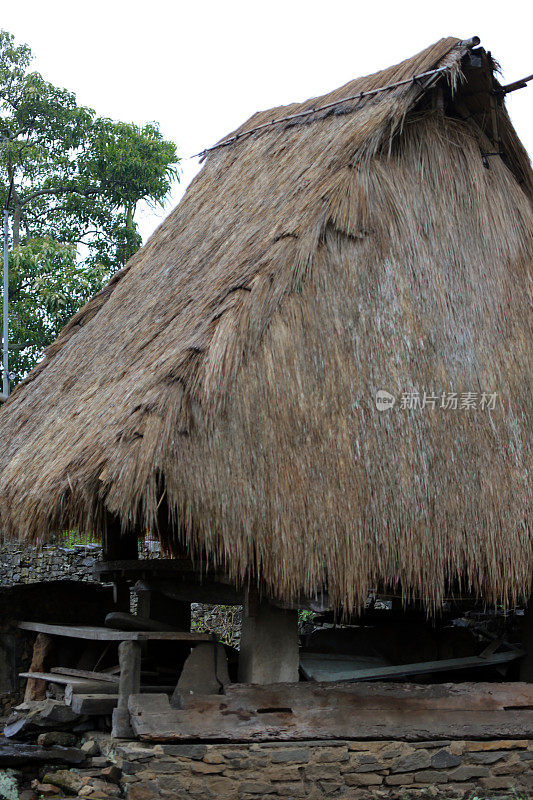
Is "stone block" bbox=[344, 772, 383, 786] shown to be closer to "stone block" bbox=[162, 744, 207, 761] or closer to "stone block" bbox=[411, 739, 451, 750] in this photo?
"stone block" bbox=[411, 739, 451, 750]

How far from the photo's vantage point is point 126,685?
5.88 meters

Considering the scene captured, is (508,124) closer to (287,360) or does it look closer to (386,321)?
(386,321)

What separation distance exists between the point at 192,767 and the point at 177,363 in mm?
2412

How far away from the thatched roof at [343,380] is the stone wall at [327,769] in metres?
1.04

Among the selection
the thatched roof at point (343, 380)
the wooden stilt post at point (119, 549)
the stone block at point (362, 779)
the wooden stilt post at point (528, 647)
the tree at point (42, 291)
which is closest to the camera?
the thatched roof at point (343, 380)

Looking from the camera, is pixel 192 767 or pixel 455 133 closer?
pixel 192 767

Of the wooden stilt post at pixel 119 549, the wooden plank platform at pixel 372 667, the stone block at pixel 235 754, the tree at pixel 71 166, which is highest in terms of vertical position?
the tree at pixel 71 166

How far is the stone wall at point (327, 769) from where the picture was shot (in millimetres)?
5465

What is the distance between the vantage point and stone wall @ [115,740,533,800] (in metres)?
5.46

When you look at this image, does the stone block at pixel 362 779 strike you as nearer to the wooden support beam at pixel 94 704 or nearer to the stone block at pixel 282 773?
the stone block at pixel 282 773

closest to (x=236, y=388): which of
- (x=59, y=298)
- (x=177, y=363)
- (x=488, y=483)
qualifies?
(x=177, y=363)

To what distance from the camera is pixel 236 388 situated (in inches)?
218

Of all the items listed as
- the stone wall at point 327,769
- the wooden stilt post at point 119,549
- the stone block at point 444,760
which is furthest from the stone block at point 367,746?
the wooden stilt post at point 119,549

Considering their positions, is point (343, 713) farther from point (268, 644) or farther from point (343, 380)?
point (343, 380)
